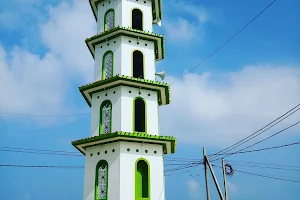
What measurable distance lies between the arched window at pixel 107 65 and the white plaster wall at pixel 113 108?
126cm

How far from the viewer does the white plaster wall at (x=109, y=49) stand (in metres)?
22.8

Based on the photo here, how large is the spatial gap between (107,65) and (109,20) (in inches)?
136

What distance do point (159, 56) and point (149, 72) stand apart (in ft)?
8.29

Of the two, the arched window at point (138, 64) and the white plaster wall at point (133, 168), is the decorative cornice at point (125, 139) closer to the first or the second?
the white plaster wall at point (133, 168)

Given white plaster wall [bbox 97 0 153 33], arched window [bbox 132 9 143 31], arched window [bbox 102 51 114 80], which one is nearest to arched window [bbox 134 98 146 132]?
arched window [bbox 102 51 114 80]

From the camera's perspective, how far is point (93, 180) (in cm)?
2033

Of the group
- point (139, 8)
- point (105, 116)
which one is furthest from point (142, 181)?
point (139, 8)

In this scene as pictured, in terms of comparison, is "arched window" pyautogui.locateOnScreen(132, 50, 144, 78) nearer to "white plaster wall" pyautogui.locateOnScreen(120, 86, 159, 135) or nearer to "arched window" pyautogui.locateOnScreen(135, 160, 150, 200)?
"white plaster wall" pyautogui.locateOnScreen(120, 86, 159, 135)

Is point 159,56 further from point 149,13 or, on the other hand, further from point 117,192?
point 117,192

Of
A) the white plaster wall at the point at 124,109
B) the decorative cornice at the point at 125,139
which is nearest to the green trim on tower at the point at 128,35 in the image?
the white plaster wall at the point at 124,109

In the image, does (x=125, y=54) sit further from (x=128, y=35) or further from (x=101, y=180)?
(x=101, y=180)

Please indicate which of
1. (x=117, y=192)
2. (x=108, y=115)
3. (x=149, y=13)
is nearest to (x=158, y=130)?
(x=108, y=115)

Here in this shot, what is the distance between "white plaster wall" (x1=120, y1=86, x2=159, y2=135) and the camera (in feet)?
69.4

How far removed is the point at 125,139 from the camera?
20.1m
